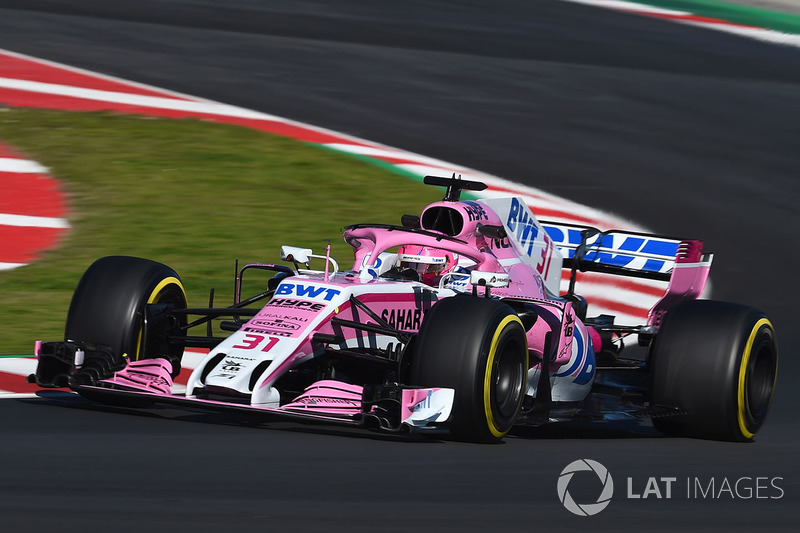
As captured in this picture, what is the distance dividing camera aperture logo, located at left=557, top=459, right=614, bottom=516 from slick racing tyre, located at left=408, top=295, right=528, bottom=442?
556 millimetres

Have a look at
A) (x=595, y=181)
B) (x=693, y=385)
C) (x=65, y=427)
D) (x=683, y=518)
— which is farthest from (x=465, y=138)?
(x=683, y=518)

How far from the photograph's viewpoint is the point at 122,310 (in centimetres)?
774

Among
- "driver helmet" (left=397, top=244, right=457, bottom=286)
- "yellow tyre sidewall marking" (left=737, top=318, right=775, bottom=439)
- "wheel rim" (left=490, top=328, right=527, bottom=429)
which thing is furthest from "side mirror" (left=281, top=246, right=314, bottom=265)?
"yellow tyre sidewall marking" (left=737, top=318, right=775, bottom=439)

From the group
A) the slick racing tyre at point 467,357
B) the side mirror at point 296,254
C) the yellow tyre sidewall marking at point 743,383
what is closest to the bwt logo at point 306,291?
the slick racing tyre at point 467,357

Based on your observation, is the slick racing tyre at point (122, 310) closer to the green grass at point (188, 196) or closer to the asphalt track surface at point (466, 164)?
the asphalt track surface at point (466, 164)

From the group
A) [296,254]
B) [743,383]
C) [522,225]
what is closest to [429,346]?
[296,254]

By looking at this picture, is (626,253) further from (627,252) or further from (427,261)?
(427,261)

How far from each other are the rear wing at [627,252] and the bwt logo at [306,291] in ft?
9.22

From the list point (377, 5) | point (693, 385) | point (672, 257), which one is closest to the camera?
point (693, 385)

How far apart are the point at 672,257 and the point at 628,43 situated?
42.7 feet

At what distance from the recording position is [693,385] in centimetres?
789

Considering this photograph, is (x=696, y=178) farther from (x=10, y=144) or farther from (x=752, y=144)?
(x=10, y=144)

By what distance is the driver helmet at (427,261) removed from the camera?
27.3 ft

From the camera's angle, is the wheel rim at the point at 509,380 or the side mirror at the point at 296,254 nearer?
the wheel rim at the point at 509,380
